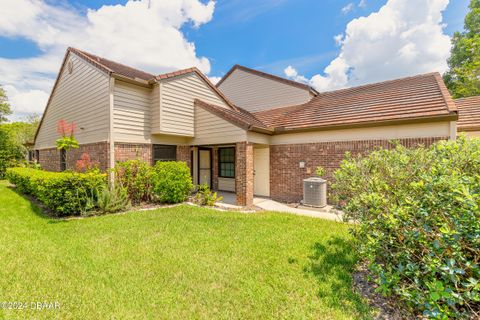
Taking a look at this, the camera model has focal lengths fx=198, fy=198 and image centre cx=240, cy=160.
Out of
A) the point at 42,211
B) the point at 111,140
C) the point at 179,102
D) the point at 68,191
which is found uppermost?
the point at 179,102

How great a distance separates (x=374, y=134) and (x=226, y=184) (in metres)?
7.33

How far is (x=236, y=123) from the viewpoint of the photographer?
7.88 meters

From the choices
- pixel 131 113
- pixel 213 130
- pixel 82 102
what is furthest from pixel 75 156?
pixel 213 130

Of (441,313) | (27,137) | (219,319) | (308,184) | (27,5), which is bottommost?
(219,319)

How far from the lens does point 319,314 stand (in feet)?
7.76

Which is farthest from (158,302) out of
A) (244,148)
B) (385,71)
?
(385,71)

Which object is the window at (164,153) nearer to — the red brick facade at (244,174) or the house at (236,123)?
the house at (236,123)

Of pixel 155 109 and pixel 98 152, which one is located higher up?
pixel 155 109

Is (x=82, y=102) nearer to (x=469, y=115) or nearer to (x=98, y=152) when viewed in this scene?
(x=98, y=152)

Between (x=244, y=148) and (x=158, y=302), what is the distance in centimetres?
574

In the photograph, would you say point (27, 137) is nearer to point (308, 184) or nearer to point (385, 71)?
point (308, 184)

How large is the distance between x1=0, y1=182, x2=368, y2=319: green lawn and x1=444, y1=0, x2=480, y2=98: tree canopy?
71.7 feet

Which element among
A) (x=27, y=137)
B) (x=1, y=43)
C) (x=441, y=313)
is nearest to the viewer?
(x=441, y=313)

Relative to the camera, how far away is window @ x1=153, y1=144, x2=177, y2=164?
8.81 meters
